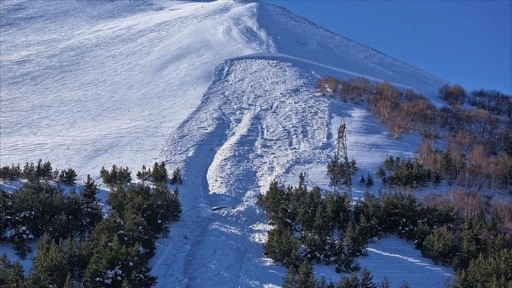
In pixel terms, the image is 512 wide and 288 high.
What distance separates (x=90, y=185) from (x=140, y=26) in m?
43.0

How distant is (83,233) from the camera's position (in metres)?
14.8

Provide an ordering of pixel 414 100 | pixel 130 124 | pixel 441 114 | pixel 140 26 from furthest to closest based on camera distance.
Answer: pixel 140 26, pixel 414 100, pixel 441 114, pixel 130 124

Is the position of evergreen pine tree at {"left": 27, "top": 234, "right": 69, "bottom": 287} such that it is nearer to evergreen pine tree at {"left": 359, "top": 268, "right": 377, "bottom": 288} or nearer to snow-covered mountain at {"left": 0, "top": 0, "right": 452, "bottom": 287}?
snow-covered mountain at {"left": 0, "top": 0, "right": 452, "bottom": 287}

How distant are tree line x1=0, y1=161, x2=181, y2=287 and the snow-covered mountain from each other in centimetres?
97

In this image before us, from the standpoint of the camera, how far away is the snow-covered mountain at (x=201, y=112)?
16672mm

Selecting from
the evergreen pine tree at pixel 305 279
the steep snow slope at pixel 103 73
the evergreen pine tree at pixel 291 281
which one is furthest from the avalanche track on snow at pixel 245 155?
the steep snow slope at pixel 103 73

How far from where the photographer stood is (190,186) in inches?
813

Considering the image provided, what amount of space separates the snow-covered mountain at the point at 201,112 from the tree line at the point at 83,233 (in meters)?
0.97

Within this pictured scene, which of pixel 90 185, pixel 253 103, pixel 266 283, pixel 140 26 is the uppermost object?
pixel 140 26

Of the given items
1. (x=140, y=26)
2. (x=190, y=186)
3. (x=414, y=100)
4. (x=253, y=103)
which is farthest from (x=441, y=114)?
(x=140, y=26)

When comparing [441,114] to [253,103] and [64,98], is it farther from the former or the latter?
[64,98]

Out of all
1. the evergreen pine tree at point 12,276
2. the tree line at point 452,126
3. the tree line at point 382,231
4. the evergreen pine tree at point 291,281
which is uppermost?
the tree line at point 452,126

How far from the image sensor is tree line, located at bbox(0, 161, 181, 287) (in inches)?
468

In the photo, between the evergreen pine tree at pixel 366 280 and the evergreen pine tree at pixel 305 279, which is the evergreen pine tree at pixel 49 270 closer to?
the evergreen pine tree at pixel 305 279
